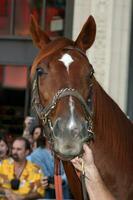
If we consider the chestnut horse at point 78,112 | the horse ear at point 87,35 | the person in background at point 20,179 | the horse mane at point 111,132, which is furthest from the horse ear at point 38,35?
the person in background at point 20,179

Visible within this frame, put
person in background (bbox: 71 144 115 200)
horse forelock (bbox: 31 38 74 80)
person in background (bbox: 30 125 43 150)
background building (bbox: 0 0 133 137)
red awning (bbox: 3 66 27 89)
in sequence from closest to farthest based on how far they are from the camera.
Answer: person in background (bbox: 71 144 115 200) < horse forelock (bbox: 31 38 74 80) < person in background (bbox: 30 125 43 150) < background building (bbox: 0 0 133 137) < red awning (bbox: 3 66 27 89)

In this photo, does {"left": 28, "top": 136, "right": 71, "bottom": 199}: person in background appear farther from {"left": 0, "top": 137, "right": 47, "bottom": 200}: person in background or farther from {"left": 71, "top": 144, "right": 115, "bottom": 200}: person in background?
{"left": 71, "top": 144, "right": 115, "bottom": 200}: person in background

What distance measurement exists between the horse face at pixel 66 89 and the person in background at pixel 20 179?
3112 millimetres

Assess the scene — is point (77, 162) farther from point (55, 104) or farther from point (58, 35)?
point (58, 35)

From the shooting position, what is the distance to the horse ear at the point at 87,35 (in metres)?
4.20

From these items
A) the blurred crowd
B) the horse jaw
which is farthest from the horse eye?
the blurred crowd

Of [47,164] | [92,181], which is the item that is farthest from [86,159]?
[47,164]

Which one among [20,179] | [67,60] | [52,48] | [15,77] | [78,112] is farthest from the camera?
[15,77]

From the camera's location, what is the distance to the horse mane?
161 inches

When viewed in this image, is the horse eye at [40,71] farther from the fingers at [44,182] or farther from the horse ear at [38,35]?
the fingers at [44,182]

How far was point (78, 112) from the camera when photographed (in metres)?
3.73

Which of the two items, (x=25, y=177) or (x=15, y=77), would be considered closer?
(x=25, y=177)

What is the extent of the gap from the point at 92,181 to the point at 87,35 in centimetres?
109

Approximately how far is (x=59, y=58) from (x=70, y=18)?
25.4 ft
